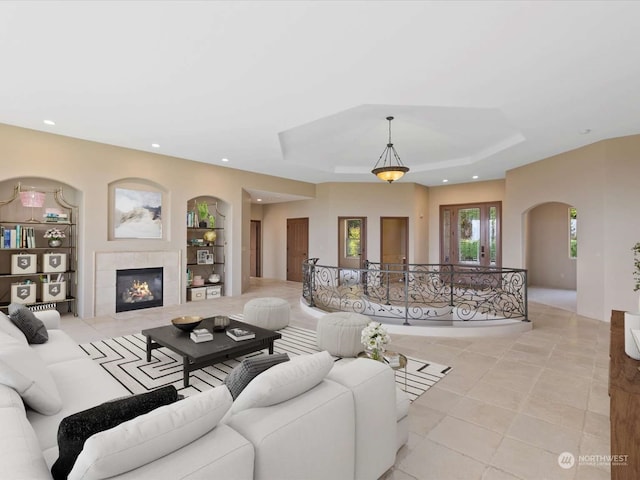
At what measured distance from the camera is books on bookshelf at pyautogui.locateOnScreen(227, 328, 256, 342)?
360 centimetres

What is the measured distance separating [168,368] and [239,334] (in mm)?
919

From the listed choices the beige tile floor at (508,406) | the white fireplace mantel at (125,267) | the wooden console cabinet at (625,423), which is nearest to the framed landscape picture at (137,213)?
the white fireplace mantel at (125,267)

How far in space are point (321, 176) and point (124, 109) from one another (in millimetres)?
5449

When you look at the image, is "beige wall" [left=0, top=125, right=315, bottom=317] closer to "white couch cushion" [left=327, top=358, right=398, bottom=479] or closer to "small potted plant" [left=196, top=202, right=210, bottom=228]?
"small potted plant" [left=196, top=202, right=210, bottom=228]

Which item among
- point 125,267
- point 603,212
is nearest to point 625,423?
point 603,212

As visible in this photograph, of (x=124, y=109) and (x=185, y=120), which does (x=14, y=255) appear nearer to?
(x=124, y=109)

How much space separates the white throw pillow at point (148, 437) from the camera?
3.37 feet

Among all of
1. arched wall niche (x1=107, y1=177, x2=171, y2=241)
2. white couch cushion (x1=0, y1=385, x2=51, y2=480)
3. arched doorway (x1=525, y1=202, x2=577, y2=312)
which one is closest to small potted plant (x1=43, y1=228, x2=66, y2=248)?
arched wall niche (x1=107, y1=177, x2=171, y2=241)

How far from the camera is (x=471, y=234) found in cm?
995

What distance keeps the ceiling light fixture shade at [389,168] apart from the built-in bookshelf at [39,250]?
19.1 feet

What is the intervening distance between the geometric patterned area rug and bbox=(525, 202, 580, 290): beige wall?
315 inches

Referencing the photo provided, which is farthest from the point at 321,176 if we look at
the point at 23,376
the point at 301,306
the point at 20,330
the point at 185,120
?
the point at 23,376

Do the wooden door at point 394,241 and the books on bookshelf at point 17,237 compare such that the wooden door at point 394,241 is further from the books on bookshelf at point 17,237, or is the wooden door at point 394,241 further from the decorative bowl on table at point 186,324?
the books on bookshelf at point 17,237

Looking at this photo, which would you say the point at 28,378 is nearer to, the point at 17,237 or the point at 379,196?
the point at 17,237
